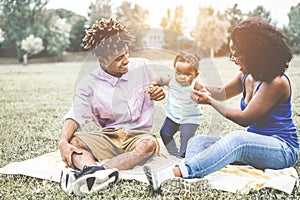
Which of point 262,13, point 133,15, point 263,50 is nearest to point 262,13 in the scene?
point 262,13

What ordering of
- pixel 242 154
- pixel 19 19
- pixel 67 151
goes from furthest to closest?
1. pixel 19 19
2. pixel 67 151
3. pixel 242 154

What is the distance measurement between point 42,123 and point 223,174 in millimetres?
1511

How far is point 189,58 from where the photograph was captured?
1761mm

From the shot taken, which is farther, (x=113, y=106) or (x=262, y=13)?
(x=262, y=13)

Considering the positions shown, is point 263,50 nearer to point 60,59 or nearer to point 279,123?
point 279,123

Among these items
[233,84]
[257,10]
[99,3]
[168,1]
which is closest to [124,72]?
[233,84]

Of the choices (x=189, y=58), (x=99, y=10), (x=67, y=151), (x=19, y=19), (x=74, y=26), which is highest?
(x=189, y=58)

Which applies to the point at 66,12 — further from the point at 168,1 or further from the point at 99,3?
the point at 168,1

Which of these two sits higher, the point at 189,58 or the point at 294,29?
the point at 189,58

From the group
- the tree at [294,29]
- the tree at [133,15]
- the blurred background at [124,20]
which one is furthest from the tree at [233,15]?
the tree at [133,15]

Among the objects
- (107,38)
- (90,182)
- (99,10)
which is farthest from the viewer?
(99,10)

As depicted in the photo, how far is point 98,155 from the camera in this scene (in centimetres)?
178

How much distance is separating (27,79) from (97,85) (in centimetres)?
401

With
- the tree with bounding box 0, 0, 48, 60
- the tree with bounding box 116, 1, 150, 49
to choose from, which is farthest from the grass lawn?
the tree with bounding box 116, 1, 150, 49
